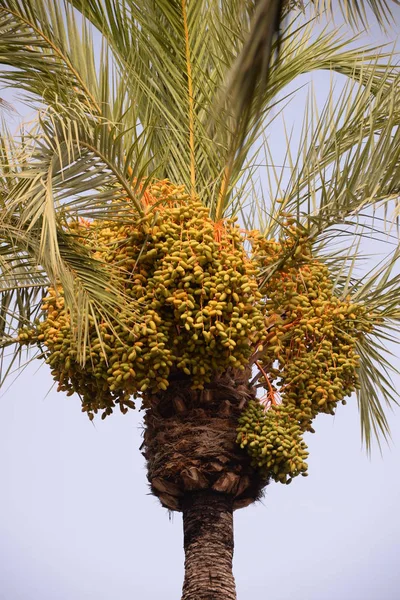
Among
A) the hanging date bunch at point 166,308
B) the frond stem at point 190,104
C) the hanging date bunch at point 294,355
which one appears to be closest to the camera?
the hanging date bunch at point 166,308

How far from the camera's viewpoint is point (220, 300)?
6.95 m

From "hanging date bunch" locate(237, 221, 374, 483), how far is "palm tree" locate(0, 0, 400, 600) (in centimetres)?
1

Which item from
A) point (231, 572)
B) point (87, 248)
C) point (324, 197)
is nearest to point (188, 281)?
point (87, 248)

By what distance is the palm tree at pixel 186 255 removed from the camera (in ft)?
22.8

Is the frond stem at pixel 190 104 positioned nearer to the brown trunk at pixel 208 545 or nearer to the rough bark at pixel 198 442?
the rough bark at pixel 198 442

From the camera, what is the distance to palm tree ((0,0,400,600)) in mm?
6938

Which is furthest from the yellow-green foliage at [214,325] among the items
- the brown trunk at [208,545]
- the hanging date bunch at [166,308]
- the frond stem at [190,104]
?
the frond stem at [190,104]

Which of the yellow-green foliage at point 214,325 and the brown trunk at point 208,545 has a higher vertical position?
the yellow-green foliage at point 214,325

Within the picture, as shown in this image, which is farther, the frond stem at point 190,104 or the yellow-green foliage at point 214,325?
the frond stem at point 190,104

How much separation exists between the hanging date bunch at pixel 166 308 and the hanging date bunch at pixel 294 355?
359mm

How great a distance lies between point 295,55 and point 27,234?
3.32m

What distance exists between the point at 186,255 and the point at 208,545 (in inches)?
88.2

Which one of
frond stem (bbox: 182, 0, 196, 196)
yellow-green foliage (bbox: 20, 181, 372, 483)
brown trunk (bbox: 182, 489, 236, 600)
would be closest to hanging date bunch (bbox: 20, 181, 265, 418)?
yellow-green foliage (bbox: 20, 181, 372, 483)

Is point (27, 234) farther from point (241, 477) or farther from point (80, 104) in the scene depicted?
point (241, 477)
